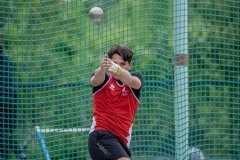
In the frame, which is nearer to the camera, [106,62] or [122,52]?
[106,62]

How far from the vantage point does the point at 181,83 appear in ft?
21.4

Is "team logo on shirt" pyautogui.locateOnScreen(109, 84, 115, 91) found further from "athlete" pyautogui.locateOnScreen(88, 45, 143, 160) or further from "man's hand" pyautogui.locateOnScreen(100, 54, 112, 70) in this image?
"man's hand" pyautogui.locateOnScreen(100, 54, 112, 70)

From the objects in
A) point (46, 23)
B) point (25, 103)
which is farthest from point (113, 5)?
point (25, 103)

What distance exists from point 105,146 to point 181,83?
6.04 ft

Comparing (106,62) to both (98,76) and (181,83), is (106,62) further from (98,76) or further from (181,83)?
(181,83)

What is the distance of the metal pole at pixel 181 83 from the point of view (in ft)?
21.3

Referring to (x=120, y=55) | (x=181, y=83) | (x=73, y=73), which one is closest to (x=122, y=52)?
(x=120, y=55)

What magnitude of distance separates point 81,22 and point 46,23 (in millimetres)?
458

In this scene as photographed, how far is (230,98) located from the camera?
7.75 meters

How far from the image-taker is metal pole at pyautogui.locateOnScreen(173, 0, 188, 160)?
6.48 metres

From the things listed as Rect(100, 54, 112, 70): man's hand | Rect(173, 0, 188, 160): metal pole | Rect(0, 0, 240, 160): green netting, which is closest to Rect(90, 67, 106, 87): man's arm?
Rect(100, 54, 112, 70): man's hand

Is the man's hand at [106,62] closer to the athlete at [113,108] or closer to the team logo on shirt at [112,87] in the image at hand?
the athlete at [113,108]

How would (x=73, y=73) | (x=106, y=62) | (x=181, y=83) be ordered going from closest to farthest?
(x=106, y=62) → (x=181, y=83) → (x=73, y=73)

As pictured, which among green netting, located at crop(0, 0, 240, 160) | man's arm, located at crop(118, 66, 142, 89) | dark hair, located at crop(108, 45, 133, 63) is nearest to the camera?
man's arm, located at crop(118, 66, 142, 89)
